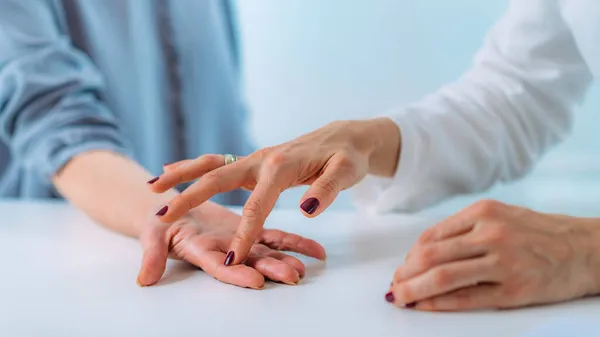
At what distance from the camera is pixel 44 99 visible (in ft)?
4.19

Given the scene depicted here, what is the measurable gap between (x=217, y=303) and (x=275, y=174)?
207mm

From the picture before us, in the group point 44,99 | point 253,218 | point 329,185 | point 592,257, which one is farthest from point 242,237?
point 44,99

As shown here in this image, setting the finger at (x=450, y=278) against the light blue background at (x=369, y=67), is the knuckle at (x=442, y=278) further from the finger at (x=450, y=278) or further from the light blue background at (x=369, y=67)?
the light blue background at (x=369, y=67)

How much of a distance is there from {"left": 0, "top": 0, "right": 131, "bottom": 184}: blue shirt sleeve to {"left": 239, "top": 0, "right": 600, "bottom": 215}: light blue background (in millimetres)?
436

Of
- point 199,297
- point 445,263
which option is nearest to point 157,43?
point 199,297

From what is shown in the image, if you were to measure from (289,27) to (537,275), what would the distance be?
1.14m

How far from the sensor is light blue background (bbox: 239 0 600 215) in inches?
57.7

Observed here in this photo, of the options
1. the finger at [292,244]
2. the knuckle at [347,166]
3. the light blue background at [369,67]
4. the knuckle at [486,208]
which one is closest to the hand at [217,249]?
the finger at [292,244]

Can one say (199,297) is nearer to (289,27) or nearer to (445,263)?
(445,263)

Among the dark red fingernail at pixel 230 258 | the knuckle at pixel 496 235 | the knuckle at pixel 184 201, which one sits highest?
the knuckle at pixel 496 235

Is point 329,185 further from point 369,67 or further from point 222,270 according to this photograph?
point 369,67

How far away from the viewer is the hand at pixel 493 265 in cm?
60

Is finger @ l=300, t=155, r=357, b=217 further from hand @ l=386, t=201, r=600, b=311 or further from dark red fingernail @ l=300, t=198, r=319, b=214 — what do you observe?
hand @ l=386, t=201, r=600, b=311

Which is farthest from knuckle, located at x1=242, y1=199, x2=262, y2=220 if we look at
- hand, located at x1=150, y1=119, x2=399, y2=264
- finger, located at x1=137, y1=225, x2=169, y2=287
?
finger, located at x1=137, y1=225, x2=169, y2=287
